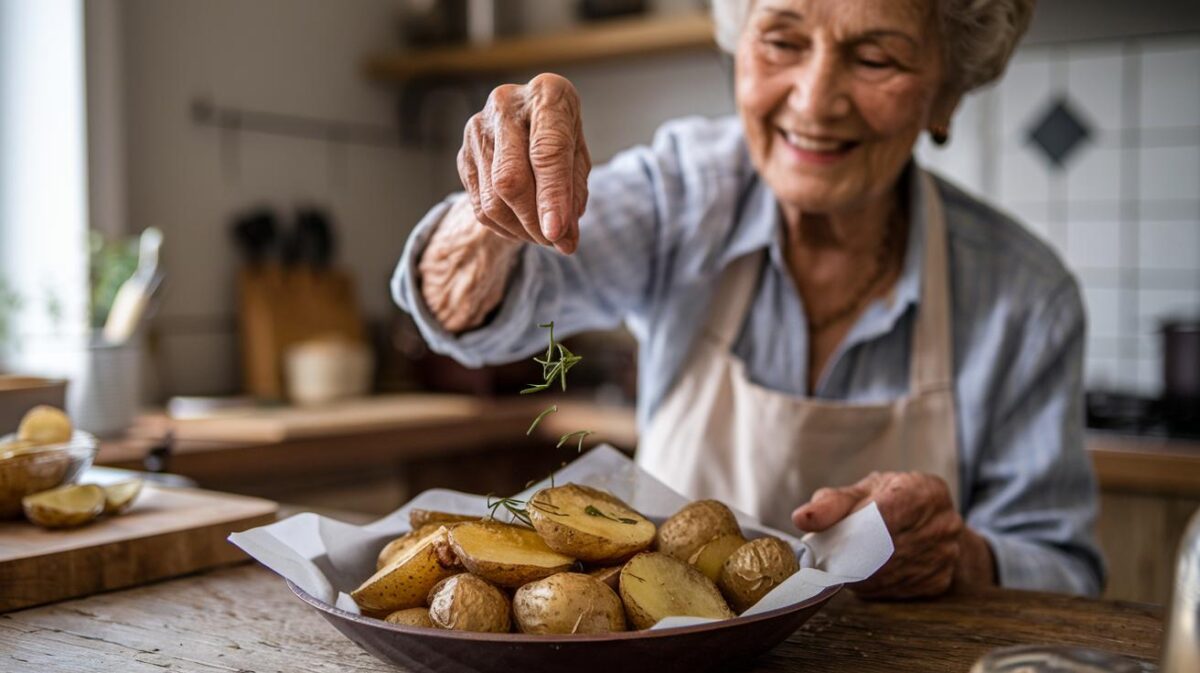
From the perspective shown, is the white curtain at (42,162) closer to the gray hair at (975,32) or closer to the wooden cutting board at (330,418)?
the wooden cutting board at (330,418)

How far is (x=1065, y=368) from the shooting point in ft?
4.53

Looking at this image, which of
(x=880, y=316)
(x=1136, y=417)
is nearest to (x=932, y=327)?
(x=880, y=316)

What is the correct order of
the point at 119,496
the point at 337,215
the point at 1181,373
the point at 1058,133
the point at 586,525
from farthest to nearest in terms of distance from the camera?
the point at 337,215
the point at 1058,133
the point at 1181,373
the point at 119,496
the point at 586,525

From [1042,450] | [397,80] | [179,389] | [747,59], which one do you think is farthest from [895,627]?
[397,80]

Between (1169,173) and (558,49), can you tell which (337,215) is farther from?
(1169,173)

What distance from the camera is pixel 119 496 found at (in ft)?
3.49

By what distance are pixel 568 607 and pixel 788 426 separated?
2.45ft

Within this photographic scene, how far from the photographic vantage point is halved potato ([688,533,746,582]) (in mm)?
775

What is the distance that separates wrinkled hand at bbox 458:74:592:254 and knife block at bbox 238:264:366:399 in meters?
2.14

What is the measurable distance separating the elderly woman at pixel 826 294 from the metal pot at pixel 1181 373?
1.00 metres

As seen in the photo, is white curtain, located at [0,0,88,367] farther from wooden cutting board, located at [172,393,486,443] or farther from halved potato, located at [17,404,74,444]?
halved potato, located at [17,404,74,444]

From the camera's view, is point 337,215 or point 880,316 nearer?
point 880,316

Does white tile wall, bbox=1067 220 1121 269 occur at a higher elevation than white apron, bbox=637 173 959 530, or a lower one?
higher

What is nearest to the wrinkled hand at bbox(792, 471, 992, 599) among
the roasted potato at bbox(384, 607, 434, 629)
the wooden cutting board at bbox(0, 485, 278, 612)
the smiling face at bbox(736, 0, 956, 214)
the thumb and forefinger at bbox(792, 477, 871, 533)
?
the thumb and forefinger at bbox(792, 477, 871, 533)
